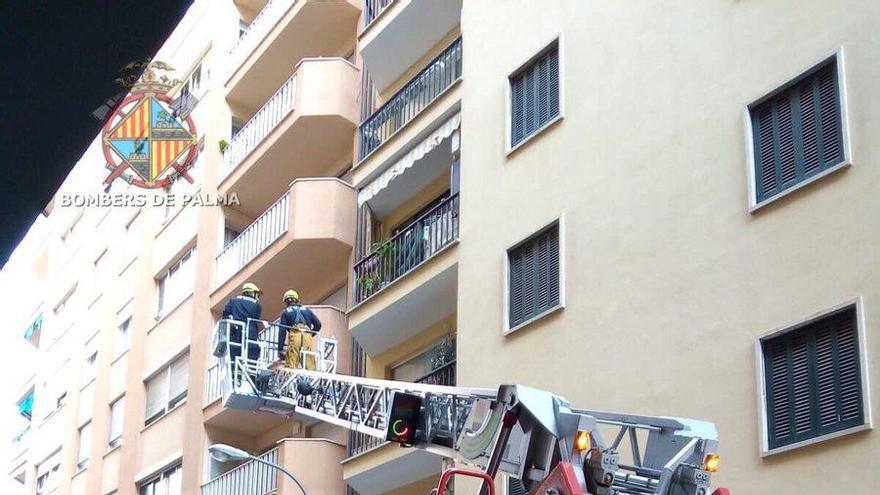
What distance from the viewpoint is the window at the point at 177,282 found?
3120 centimetres

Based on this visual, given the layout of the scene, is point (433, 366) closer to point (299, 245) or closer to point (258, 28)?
point (299, 245)

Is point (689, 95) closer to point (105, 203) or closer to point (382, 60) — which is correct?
point (382, 60)

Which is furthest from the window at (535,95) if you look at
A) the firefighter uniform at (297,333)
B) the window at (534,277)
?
the firefighter uniform at (297,333)

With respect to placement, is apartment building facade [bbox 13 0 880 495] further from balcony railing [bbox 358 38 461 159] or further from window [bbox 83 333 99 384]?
window [bbox 83 333 99 384]

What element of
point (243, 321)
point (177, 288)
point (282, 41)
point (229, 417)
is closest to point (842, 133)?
point (243, 321)

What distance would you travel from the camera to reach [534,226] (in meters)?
18.2

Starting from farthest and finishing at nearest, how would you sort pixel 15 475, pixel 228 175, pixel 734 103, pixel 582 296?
pixel 15 475, pixel 228 175, pixel 582 296, pixel 734 103

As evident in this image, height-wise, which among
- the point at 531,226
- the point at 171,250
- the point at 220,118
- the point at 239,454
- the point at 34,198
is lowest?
the point at 34,198

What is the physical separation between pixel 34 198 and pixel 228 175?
25.6 meters

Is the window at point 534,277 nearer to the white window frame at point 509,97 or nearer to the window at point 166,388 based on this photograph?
the white window frame at point 509,97

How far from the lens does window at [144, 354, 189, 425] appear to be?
30062 millimetres

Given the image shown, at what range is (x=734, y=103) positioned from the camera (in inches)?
592

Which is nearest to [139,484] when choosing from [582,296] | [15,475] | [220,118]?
[220,118]

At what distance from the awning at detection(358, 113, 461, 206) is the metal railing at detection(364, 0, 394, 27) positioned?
3.12 metres
